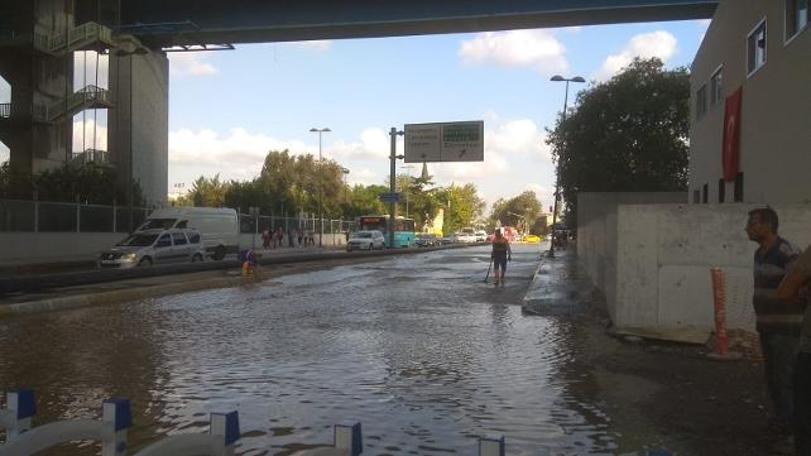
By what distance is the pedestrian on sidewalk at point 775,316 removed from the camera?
5574 millimetres

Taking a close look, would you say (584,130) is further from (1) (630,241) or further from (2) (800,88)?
(1) (630,241)

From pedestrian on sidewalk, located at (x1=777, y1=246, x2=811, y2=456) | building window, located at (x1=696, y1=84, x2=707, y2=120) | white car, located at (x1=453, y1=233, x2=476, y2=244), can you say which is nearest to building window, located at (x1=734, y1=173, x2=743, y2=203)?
building window, located at (x1=696, y1=84, x2=707, y2=120)

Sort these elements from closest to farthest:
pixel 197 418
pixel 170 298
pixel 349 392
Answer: pixel 197 418
pixel 349 392
pixel 170 298

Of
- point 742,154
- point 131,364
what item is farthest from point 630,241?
point 742,154

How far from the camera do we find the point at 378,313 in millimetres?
14375

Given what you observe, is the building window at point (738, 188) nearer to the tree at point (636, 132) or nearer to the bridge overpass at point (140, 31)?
the bridge overpass at point (140, 31)

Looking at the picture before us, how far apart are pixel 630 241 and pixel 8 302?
11.3 m

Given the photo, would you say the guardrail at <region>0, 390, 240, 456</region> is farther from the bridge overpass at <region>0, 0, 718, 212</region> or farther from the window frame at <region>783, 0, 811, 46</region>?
the bridge overpass at <region>0, 0, 718, 212</region>

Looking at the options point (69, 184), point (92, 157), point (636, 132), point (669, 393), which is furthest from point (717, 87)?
point (92, 157)

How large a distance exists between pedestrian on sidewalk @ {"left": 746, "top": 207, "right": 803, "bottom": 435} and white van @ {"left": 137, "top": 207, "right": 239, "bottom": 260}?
97.4ft

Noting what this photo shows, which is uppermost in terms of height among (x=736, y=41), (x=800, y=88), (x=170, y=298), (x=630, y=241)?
(x=736, y=41)

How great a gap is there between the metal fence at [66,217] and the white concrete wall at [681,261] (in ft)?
96.8

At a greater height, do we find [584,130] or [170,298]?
[584,130]

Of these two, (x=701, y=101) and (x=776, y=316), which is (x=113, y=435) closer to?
(x=776, y=316)
